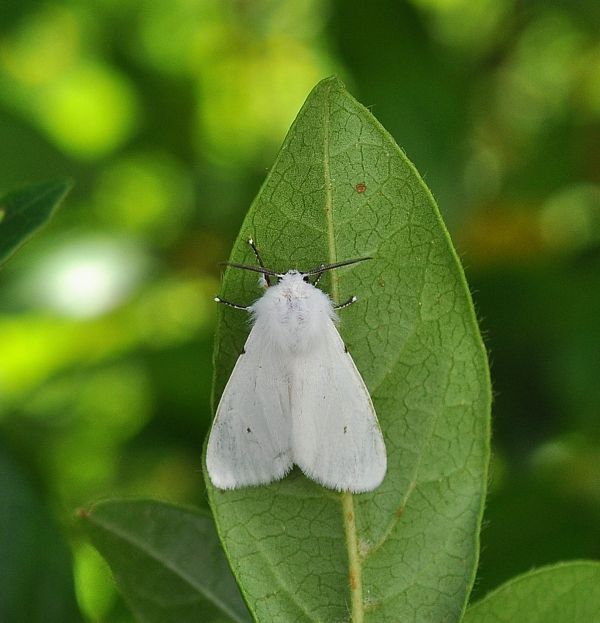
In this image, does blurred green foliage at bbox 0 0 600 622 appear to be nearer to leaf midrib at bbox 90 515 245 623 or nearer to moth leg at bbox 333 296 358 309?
leaf midrib at bbox 90 515 245 623

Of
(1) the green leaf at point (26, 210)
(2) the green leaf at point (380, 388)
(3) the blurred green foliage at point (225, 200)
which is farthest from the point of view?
(3) the blurred green foliage at point (225, 200)

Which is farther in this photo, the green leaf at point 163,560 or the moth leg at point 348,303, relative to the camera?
the green leaf at point 163,560

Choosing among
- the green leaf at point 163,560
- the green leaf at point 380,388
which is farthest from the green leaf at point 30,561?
the green leaf at point 380,388

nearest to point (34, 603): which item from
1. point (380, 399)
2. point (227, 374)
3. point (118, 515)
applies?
point (118, 515)

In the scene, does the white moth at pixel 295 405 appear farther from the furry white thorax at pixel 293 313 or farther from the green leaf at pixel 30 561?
the green leaf at pixel 30 561

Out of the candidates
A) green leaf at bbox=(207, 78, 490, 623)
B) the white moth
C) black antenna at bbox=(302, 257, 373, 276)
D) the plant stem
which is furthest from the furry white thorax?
the plant stem

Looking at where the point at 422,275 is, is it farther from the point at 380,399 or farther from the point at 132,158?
the point at 132,158
